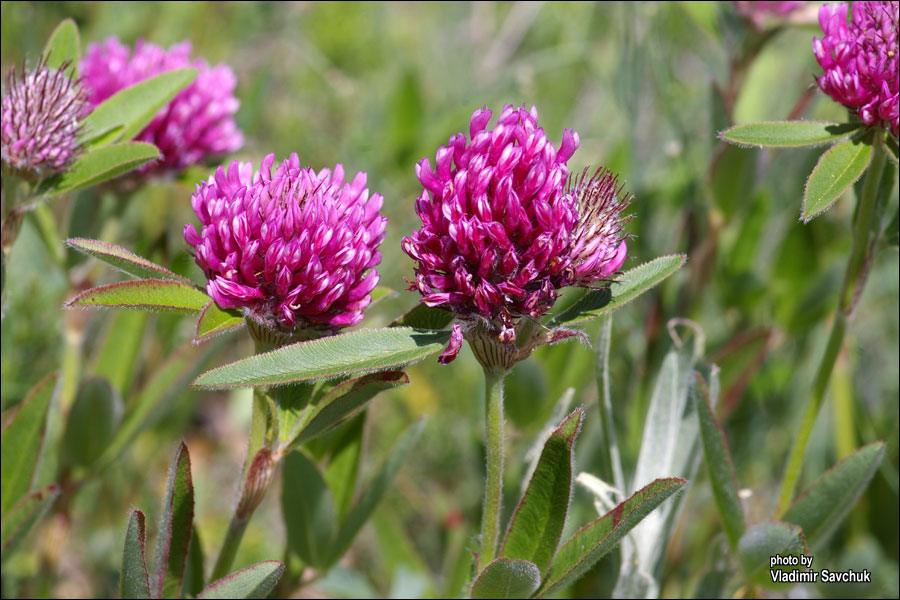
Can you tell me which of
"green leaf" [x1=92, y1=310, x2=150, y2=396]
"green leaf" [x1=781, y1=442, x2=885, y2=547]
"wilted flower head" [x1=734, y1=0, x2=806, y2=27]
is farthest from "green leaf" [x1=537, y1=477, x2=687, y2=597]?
"wilted flower head" [x1=734, y1=0, x2=806, y2=27]

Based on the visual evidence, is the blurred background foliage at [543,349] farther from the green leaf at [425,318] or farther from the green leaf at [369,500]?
the green leaf at [425,318]

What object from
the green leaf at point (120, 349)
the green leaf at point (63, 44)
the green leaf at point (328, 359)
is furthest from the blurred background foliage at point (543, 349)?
the green leaf at point (328, 359)

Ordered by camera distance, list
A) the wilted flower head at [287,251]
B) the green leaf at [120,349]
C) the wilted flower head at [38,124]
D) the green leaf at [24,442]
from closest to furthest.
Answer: the wilted flower head at [287,251]
the wilted flower head at [38,124]
the green leaf at [24,442]
the green leaf at [120,349]

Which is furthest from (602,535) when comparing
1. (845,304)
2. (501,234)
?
(845,304)

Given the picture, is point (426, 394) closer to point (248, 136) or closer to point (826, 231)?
point (248, 136)

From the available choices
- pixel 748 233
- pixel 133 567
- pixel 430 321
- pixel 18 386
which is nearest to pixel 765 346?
pixel 748 233

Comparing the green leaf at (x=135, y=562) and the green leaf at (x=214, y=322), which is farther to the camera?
the green leaf at (x=135, y=562)

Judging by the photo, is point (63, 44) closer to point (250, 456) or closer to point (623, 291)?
point (250, 456)

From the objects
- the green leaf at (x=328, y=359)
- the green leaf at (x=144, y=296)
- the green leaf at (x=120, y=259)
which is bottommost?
the green leaf at (x=328, y=359)
